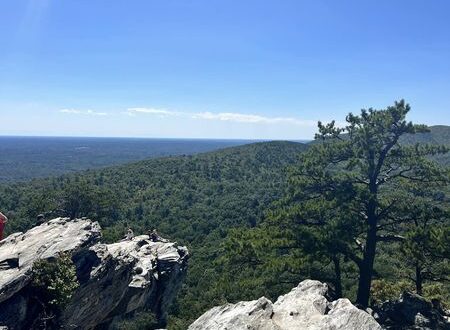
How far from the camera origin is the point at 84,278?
22.1 m

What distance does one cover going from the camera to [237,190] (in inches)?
3885

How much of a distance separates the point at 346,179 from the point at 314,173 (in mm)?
1924

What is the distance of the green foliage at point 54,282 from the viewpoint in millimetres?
19984

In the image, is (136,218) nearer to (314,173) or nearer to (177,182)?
(177,182)

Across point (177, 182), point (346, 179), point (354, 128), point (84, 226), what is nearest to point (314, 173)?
point (346, 179)

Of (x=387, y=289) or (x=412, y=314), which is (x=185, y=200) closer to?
(x=387, y=289)

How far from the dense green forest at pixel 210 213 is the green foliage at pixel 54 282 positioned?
819cm

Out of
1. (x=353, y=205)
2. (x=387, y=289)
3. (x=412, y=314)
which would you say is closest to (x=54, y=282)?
(x=353, y=205)

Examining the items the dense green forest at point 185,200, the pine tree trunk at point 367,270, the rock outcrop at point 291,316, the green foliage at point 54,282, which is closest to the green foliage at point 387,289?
the pine tree trunk at point 367,270

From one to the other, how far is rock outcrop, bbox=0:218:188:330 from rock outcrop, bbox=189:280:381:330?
8224 mm

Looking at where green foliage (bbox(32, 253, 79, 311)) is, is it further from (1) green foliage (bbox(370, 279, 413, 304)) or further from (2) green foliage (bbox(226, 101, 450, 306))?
(1) green foliage (bbox(370, 279, 413, 304))

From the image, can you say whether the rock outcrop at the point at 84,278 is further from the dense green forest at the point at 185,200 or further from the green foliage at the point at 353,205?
the green foliage at the point at 353,205

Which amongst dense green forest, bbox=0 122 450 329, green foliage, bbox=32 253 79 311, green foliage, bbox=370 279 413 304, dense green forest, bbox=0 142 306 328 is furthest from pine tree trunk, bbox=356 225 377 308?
green foliage, bbox=32 253 79 311

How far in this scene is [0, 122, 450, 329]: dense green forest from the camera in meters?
25.0
